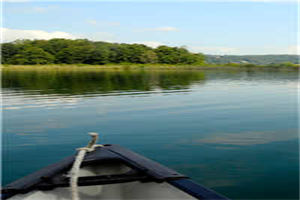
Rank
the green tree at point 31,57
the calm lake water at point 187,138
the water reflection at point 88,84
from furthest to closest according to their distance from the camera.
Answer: the green tree at point 31,57 → the water reflection at point 88,84 → the calm lake water at point 187,138

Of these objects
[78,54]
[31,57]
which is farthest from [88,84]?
[78,54]

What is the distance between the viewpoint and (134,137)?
8.38 meters

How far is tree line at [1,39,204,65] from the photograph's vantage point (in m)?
96.6

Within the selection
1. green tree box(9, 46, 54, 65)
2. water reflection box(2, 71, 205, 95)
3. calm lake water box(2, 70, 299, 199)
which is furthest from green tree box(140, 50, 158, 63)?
calm lake water box(2, 70, 299, 199)

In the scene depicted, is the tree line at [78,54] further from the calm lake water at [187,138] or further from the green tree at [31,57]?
the calm lake water at [187,138]

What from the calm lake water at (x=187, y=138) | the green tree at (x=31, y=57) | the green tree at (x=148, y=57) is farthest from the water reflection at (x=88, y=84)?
the green tree at (x=148, y=57)

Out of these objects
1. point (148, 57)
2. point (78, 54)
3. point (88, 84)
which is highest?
point (78, 54)

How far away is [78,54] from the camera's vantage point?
103 meters

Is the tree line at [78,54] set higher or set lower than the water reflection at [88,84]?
higher

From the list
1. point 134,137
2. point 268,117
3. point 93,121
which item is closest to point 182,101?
point 268,117

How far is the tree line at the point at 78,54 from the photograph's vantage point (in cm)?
9662

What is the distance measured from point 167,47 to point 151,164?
120192mm

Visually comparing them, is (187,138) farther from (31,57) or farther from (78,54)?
(78,54)

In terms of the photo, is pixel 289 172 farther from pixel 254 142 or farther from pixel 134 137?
pixel 134 137
